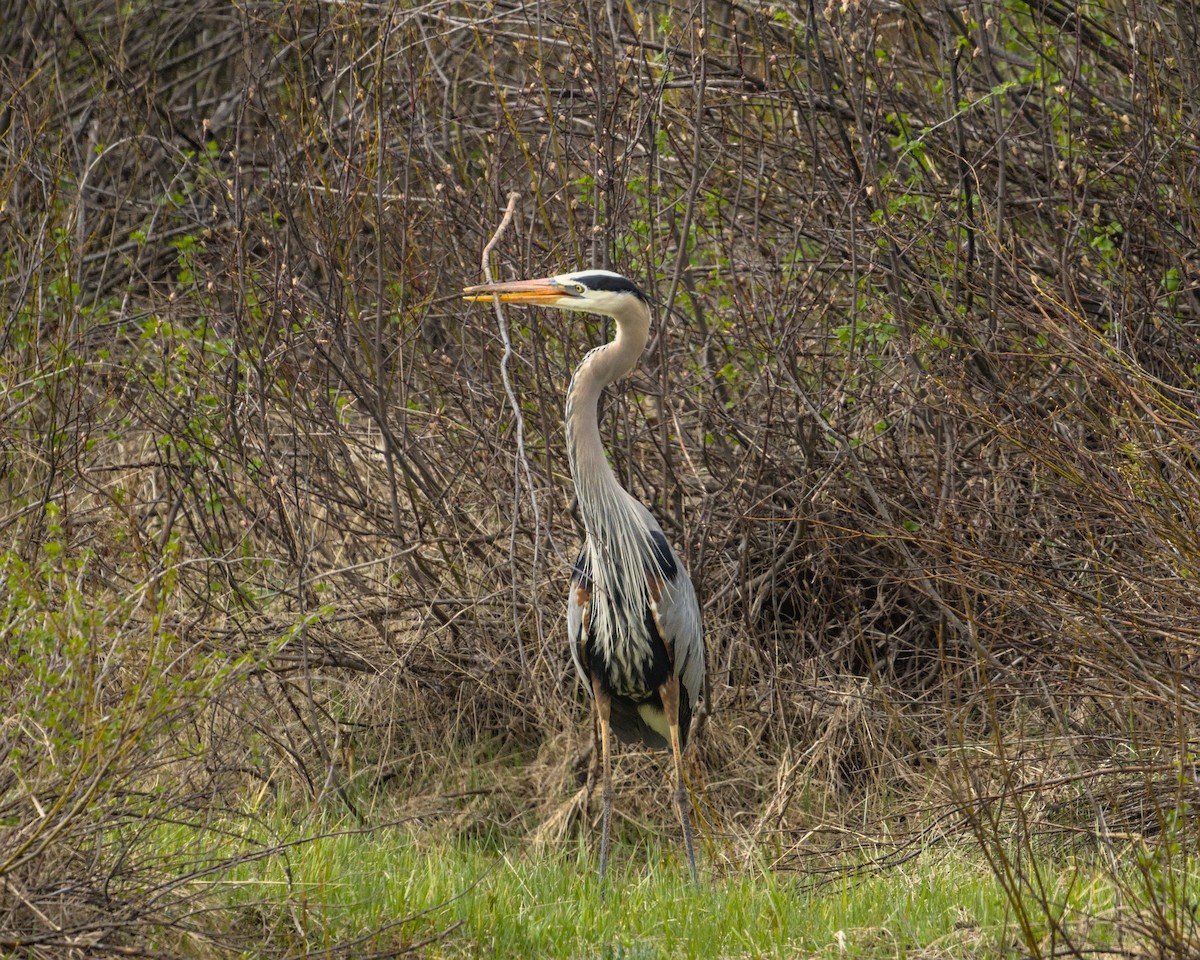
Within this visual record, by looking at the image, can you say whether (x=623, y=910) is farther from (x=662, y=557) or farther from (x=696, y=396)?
(x=696, y=396)

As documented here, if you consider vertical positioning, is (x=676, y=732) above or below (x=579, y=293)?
below

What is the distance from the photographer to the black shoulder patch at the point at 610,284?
518cm

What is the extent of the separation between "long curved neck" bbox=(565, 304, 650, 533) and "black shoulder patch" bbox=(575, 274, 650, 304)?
59 mm

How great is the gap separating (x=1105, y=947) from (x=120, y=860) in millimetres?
2256

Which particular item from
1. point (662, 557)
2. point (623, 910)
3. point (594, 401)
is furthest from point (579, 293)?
point (623, 910)

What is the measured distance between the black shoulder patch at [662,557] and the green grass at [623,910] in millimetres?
1106

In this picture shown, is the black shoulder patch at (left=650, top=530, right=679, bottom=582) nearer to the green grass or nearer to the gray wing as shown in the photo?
the gray wing

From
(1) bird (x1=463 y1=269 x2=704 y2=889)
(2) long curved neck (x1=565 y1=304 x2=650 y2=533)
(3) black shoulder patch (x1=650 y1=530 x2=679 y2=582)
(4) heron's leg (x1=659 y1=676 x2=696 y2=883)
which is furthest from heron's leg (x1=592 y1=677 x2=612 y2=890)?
(2) long curved neck (x1=565 y1=304 x2=650 y2=533)

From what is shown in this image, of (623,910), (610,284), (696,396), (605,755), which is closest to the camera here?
(623,910)

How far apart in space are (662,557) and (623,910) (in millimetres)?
1414

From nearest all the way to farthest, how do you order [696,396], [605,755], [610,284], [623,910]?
[623,910], [610,284], [605,755], [696,396]

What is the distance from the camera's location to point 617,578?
5457mm

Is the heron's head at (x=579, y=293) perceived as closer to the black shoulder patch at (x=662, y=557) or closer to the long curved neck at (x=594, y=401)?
the long curved neck at (x=594, y=401)

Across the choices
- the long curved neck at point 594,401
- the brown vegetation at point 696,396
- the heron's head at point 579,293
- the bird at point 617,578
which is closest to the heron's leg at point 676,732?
the bird at point 617,578
